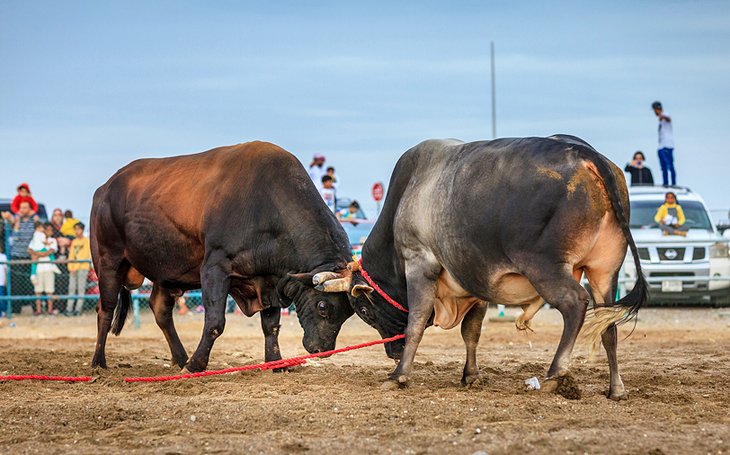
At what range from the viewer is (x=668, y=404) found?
7.40 m

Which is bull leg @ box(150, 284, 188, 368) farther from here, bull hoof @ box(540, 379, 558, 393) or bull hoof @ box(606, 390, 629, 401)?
bull hoof @ box(606, 390, 629, 401)

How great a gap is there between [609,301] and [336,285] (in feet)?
8.45

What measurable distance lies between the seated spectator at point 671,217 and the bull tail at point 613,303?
33.6 feet

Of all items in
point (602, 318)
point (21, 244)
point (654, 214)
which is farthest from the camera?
point (21, 244)

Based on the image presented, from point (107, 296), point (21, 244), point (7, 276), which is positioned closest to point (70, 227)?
point (21, 244)

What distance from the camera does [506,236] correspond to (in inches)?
296

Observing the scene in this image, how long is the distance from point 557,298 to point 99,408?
3360mm

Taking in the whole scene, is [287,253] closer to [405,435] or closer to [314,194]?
[314,194]

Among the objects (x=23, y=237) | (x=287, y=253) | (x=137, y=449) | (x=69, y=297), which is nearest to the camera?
(x=137, y=449)

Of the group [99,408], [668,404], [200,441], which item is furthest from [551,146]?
[99,408]

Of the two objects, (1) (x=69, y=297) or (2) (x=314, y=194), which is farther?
(1) (x=69, y=297)

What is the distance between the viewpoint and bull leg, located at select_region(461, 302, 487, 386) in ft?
29.3

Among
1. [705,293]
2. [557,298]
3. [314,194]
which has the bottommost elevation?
[705,293]

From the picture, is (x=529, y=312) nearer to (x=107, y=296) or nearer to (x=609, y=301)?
(x=609, y=301)
